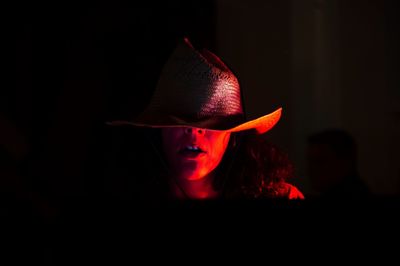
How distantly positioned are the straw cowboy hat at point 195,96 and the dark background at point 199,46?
0.55m

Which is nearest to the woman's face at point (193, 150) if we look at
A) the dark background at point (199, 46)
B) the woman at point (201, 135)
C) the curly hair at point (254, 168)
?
the woman at point (201, 135)

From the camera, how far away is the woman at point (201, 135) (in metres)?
1.22

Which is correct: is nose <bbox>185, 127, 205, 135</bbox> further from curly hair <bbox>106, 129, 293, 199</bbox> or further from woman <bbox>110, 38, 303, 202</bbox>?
curly hair <bbox>106, 129, 293, 199</bbox>

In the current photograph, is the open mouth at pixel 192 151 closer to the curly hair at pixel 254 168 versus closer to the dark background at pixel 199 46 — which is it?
the curly hair at pixel 254 168

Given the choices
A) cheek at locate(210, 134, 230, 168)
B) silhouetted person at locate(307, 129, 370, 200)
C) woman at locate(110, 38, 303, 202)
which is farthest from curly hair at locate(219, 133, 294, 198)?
silhouetted person at locate(307, 129, 370, 200)

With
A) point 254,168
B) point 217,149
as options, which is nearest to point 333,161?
point 254,168

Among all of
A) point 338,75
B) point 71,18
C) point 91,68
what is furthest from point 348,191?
point 71,18

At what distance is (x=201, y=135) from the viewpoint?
122cm

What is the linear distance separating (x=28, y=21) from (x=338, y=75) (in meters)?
1.37

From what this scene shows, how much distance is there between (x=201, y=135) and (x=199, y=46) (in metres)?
0.81

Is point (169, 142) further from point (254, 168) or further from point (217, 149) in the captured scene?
point (254, 168)

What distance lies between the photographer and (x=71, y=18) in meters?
1.91

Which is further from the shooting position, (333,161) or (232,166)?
(333,161)

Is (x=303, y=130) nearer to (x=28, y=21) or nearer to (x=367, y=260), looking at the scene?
(x=28, y=21)
